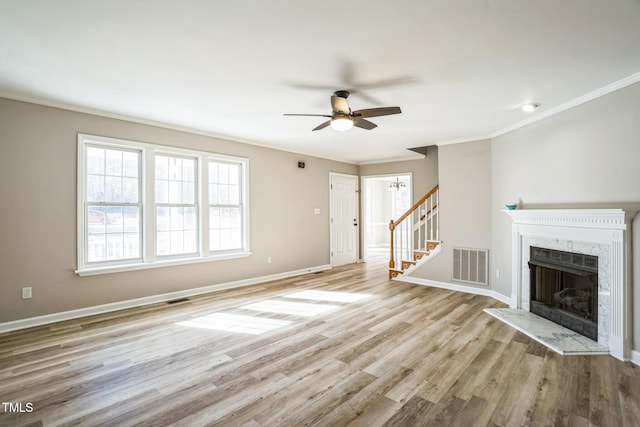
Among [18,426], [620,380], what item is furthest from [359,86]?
[18,426]

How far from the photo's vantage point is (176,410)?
2115mm

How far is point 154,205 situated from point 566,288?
5.51m

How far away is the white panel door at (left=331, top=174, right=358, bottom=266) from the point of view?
24.3ft

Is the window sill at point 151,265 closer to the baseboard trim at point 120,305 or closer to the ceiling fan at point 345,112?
the baseboard trim at point 120,305

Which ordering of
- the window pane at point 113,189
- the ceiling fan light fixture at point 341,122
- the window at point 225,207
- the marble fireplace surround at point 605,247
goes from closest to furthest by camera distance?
1. the marble fireplace surround at point 605,247
2. the ceiling fan light fixture at point 341,122
3. the window pane at point 113,189
4. the window at point 225,207

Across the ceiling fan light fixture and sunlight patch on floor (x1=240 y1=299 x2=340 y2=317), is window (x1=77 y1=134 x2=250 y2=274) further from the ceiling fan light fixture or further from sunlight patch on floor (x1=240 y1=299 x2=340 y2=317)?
the ceiling fan light fixture

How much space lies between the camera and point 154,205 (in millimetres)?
4535

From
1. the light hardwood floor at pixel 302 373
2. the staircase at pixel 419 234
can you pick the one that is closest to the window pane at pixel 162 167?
the light hardwood floor at pixel 302 373

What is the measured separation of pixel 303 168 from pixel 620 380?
5469 millimetres

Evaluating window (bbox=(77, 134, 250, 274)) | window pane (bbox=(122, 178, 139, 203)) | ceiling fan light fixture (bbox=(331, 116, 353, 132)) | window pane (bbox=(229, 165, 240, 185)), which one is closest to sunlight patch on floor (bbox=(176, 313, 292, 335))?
window (bbox=(77, 134, 250, 274))

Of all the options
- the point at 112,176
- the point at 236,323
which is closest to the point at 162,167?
the point at 112,176

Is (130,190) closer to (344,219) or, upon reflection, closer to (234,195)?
(234,195)

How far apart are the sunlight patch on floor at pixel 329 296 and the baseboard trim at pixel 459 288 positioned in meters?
1.32

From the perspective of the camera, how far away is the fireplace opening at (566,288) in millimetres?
3266
